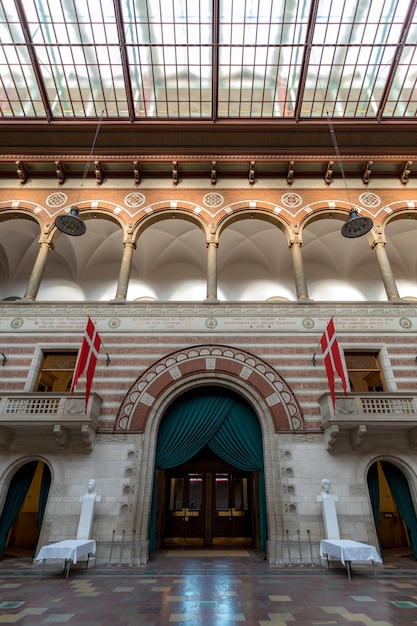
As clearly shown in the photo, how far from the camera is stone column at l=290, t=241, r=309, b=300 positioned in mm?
15445

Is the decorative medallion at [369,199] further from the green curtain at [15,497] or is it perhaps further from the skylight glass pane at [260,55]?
the green curtain at [15,497]

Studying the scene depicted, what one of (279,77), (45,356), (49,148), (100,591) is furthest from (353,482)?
(49,148)

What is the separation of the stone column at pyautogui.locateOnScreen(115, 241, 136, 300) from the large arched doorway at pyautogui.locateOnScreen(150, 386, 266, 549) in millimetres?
5132

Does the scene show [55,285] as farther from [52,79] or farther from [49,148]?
[52,79]

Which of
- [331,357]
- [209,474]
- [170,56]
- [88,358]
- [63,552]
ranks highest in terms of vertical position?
[170,56]

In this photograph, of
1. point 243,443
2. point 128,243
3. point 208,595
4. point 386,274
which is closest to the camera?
point 208,595

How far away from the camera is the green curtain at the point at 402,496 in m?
11.5

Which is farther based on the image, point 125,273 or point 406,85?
point 406,85

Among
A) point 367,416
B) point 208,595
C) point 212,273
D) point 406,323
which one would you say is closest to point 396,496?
point 367,416

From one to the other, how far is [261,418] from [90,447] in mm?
5794

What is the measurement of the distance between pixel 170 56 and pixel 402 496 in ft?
63.9

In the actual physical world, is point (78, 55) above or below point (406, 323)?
above

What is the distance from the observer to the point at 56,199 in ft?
58.0

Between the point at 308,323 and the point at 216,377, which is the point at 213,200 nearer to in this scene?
the point at 308,323
